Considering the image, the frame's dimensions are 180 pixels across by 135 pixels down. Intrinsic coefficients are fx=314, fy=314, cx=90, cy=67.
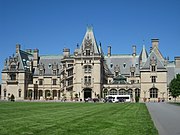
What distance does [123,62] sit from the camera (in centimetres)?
9906

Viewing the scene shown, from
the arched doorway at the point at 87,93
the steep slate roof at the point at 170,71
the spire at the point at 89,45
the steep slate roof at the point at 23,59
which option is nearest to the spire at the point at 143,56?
the steep slate roof at the point at 170,71

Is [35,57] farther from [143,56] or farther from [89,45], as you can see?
[143,56]

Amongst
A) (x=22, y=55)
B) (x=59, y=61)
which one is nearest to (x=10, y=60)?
(x=22, y=55)

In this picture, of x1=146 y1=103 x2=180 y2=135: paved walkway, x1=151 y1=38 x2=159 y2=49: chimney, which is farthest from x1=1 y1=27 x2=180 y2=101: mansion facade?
x1=146 y1=103 x2=180 y2=135: paved walkway

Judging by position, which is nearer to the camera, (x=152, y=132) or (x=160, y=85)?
(x=152, y=132)

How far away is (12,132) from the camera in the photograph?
13.6 metres

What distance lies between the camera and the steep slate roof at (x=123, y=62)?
97.1 m

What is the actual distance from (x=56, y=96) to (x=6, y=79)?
1614 centimetres

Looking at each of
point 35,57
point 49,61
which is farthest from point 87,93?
point 35,57

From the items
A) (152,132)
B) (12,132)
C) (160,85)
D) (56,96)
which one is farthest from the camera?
(56,96)

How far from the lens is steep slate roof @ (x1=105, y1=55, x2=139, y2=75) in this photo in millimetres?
97062

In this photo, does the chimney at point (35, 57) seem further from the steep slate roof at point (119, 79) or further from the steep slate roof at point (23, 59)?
the steep slate roof at point (119, 79)

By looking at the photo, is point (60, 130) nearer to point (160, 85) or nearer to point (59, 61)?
point (160, 85)

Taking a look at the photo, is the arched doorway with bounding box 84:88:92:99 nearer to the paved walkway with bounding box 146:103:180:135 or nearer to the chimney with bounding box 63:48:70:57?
the chimney with bounding box 63:48:70:57
